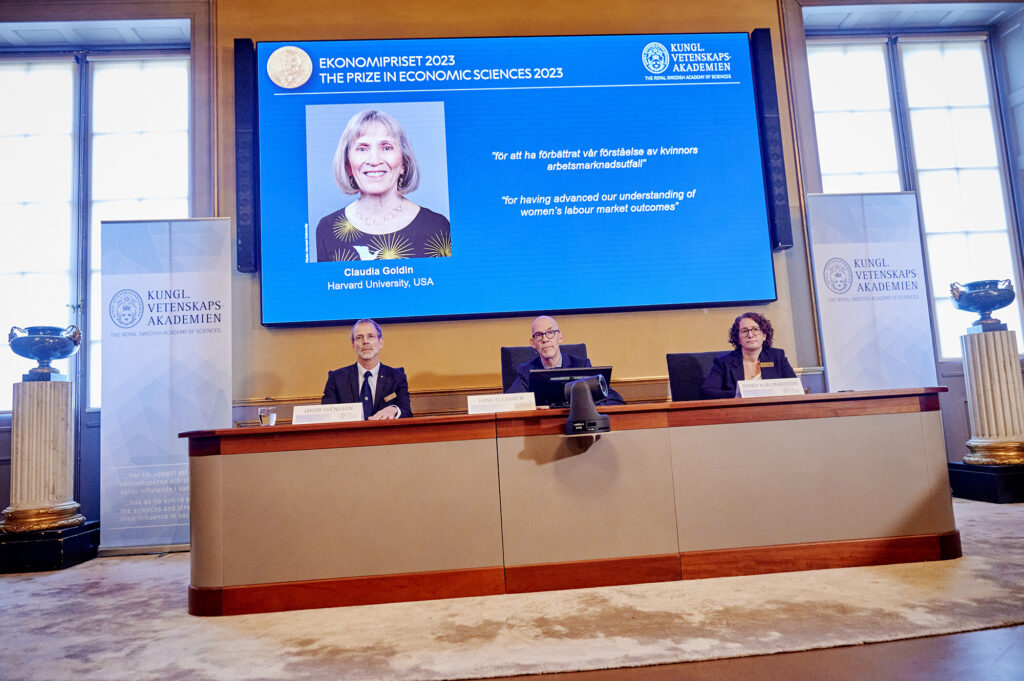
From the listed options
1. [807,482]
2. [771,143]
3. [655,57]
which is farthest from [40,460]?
Answer: [771,143]

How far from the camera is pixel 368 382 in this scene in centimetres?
388

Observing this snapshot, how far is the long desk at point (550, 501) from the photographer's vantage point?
2650mm

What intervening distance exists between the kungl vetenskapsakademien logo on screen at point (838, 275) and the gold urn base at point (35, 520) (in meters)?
5.36

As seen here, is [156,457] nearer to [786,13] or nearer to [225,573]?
[225,573]

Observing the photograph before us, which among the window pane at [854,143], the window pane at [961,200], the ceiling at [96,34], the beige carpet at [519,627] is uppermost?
the ceiling at [96,34]

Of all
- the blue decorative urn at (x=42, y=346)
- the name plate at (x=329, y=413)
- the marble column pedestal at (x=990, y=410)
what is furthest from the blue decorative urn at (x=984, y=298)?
the blue decorative urn at (x=42, y=346)

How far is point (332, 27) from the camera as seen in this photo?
505 cm

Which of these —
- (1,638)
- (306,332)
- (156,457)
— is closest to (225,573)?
(1,638)

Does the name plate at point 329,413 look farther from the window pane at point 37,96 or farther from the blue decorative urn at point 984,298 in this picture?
the blue decorative urn at point 984,298

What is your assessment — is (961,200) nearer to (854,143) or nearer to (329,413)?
(854,143)

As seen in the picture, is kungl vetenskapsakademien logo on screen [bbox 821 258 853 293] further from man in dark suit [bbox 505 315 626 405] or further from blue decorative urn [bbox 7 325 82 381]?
blue decorative urn [bbox 7 325 82 381]

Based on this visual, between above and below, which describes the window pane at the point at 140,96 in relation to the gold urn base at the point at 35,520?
above

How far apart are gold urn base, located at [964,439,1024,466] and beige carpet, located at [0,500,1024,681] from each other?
6.60ft

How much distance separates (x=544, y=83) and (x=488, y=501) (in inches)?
135
